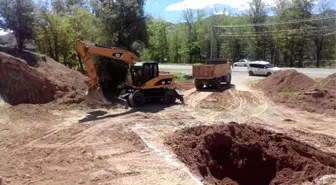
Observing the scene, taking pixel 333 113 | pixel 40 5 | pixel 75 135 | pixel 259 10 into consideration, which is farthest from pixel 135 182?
pixel 259 10

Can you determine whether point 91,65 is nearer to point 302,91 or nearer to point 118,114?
point 118,114

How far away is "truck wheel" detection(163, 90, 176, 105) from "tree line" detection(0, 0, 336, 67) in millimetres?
6561

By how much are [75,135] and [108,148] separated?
229 cm

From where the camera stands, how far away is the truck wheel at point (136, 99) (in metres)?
18.9

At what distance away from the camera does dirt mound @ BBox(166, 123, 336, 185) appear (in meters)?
12.1

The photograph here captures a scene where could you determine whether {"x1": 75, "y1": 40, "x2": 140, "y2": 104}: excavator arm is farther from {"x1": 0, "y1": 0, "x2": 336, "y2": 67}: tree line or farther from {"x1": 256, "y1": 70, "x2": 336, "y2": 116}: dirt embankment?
{"x1": 256, "y1": 70, "x2": 336, "y2": 116}: dirt embankment

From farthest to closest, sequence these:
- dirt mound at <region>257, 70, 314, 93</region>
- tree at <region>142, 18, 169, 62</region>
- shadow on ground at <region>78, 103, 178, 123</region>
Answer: tree at <region>142, 18, 169, 62</region>, dirt mound at <region>257, 70, 314, 93</region>, shadow on ground at <region>78, 103, 178, 123</region>

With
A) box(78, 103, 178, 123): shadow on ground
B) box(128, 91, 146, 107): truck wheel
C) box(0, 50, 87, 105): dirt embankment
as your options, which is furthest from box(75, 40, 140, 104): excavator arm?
box(0, 50, 87, 105): dirt embankment

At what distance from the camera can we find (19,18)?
908 inches

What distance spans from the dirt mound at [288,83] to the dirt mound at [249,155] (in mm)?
12102

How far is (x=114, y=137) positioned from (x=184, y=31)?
67192 mm

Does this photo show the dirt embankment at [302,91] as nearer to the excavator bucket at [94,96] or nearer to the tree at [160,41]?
the excavator bucket at [94,96]

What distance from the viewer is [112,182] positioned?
9.11m

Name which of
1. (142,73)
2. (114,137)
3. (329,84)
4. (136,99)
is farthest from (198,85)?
(114,137)
